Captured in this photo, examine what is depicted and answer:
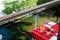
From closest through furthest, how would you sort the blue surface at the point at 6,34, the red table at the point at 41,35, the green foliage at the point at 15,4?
1. the blue surface at the point at 6,34
2. the red table at the point at 41,35
3. the green foliage at the point at 15,4

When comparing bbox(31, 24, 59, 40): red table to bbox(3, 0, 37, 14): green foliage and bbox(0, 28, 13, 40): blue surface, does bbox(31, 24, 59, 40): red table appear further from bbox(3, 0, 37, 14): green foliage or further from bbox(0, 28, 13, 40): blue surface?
bbox(3, 0, 37, 14): green foliage

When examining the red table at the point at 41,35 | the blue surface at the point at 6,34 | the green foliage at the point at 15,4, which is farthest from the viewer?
the green foliage at the point at 15,4

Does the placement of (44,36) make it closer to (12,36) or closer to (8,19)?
(12,36)

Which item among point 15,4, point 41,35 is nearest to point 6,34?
point 41,35

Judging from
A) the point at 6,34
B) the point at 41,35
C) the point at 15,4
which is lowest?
the point at 15,4

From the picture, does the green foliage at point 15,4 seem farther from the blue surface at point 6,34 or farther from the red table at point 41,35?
the blue surface at point 6,34

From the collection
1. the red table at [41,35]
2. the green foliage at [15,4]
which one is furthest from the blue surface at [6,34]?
the green foliage at [15,4]

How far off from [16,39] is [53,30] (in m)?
1.01

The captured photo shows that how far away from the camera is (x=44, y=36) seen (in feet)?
5.99

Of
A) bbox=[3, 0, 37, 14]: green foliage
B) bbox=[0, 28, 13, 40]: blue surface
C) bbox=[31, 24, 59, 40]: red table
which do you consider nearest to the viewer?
bbox=[0, 28, 13, 40]: blue surface

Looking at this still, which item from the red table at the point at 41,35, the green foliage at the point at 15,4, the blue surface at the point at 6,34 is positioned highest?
the blue surface at the point at 6,34

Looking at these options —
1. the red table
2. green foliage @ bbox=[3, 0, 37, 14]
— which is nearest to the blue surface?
the red table

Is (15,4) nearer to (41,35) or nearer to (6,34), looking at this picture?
(41,35)

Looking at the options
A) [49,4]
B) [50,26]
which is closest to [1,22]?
[49,4]
